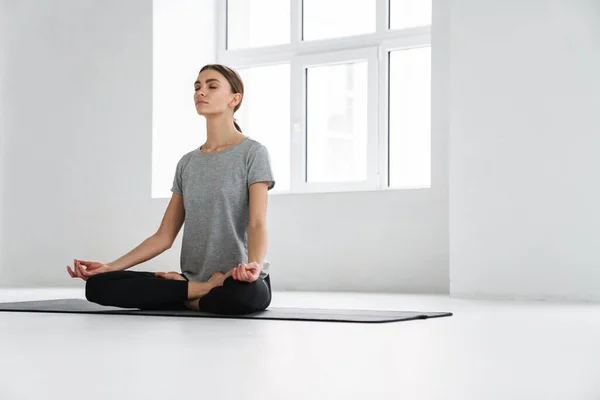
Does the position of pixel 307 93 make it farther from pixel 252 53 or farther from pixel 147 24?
pixel 147 24

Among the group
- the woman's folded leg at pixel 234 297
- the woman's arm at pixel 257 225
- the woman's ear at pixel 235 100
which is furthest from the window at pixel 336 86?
the woman's folded leg at pixel 234 297

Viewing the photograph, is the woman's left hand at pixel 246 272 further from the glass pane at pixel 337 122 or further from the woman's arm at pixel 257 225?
the glass pane at pixel 337 122

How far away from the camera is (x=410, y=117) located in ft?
18.6

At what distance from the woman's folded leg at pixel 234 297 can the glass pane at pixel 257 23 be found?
3686mm

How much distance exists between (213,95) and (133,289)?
0.73 m

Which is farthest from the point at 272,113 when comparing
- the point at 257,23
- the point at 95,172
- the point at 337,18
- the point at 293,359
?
the point at 293,359

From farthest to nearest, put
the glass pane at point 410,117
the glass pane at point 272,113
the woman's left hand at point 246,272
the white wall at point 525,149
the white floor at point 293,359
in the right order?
the glass pane at point 272,113
the glass pane at point 410,117
the white wall at point 525,149
the woman's left hand at point 246,272
the white floor at point 293,359

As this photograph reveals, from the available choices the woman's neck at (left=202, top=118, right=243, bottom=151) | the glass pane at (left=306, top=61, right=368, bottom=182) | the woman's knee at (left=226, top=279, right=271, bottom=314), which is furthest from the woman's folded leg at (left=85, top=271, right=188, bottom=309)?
the glass pane at (left=306, top=61, right=368, bottom=182)

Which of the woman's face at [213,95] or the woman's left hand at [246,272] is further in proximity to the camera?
the woman's face at [213,95]

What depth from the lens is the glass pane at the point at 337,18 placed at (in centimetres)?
593

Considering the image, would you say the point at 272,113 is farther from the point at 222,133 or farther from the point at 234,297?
the point at 234,297

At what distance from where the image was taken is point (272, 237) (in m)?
5.79

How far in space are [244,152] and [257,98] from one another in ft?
11.2

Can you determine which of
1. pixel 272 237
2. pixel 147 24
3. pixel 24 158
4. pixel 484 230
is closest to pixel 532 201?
pixel 484 230
